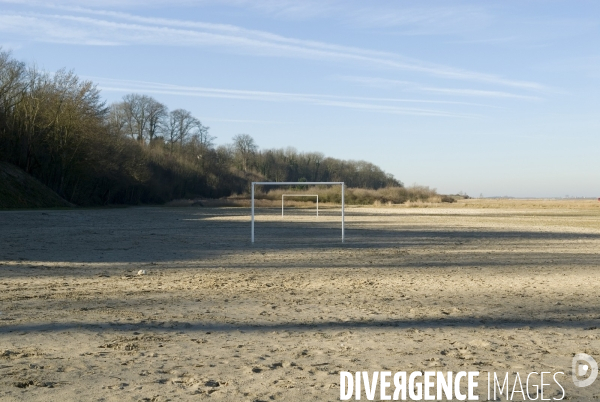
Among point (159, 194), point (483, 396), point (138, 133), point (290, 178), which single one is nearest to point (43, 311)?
point (483, 396)

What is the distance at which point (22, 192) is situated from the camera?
45062 mm

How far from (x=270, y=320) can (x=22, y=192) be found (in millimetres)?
41366

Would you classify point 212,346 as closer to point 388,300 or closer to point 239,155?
point 388,300

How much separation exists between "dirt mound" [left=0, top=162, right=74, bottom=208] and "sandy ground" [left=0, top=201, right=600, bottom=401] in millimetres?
28541

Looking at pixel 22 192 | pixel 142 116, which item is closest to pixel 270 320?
pixel 22 192

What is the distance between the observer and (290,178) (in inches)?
2672

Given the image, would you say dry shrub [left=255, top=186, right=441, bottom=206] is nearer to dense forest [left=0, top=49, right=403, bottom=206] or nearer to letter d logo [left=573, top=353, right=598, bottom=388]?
dense forest [left=0, top=49, right=403, bottom=206]

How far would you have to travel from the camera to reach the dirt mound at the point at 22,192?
4288 centimetres

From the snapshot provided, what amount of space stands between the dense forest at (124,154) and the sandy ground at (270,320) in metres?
35.8

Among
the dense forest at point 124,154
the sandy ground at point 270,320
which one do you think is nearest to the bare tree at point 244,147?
the dense forest at point 124,154

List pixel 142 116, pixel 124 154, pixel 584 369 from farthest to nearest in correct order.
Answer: pixel 142 116, pixel 124 154, pixel 584 369

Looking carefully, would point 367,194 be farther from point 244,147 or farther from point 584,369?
point 584,369

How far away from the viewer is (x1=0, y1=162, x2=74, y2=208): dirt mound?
4288cm

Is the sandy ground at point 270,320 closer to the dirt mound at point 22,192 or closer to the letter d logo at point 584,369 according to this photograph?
the letter d logo at point 584,369
